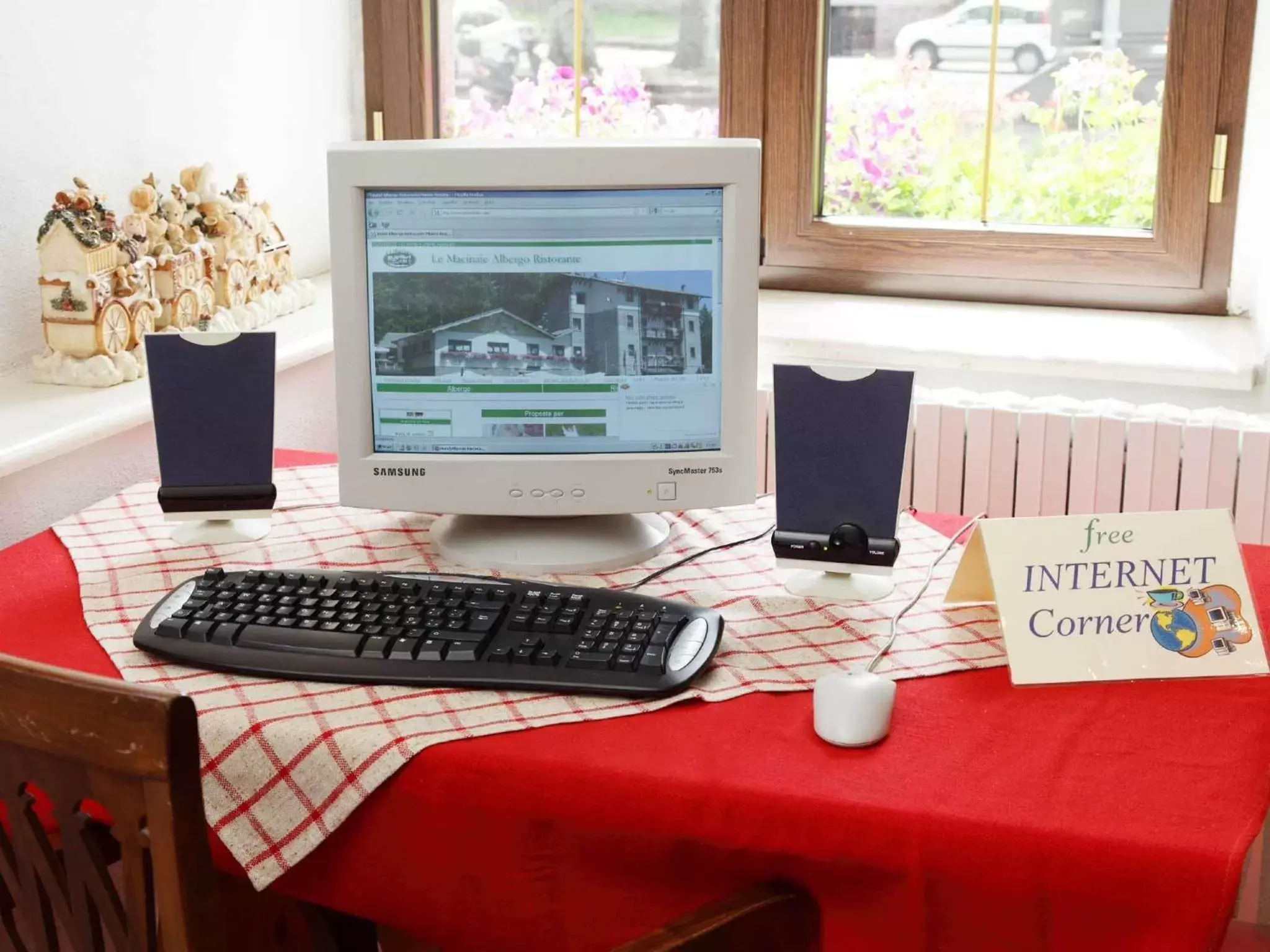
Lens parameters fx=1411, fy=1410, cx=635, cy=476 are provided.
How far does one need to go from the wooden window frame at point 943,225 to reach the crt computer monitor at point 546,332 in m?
1.19

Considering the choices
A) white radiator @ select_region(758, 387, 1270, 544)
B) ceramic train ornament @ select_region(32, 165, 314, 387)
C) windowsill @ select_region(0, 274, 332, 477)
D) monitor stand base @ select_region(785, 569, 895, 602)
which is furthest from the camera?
white radiator @ select_region(758, 387, 1270, 544)

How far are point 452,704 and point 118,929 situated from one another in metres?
0.32

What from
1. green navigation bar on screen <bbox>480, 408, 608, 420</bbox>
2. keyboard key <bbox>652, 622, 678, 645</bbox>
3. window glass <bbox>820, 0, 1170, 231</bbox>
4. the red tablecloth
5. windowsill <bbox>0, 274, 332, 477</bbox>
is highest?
window glass <bbox>820, 0, 1170, 231</bbox>

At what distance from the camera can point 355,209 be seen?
138 centimetres

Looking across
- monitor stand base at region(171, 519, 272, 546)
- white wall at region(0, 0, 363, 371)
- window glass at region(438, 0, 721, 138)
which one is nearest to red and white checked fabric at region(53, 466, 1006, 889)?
monitor stand base at region(171, 519, 272, 546)

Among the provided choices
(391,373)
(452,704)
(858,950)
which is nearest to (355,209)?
(391,373)

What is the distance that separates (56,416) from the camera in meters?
1.70

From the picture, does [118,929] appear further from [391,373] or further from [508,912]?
[391,373]

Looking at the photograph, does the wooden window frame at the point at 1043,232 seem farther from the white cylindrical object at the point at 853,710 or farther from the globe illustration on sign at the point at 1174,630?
the white cylindrical object at the point at 853,710

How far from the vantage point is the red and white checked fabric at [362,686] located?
1095mm

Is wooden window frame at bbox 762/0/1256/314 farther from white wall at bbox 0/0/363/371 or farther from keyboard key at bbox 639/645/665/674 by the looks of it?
keyboard key at bbox 639/645/665/674

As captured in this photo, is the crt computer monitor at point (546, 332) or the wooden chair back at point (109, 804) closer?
the wooden chair back at point (109, 804)

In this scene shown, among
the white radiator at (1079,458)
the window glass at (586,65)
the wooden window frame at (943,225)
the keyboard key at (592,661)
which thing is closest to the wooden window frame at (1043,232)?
the wooden window frame at (943,225)

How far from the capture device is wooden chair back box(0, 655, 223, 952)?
83 centimetres
